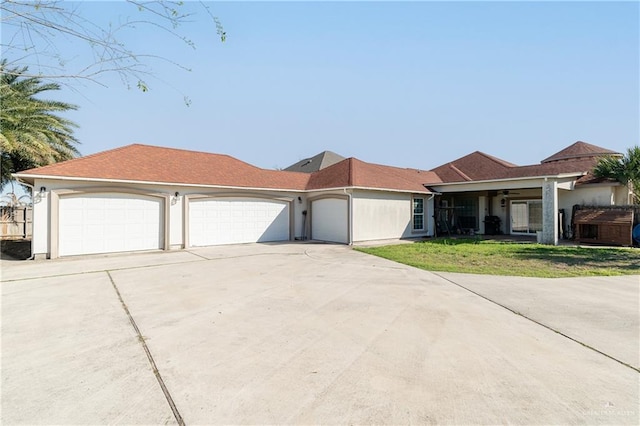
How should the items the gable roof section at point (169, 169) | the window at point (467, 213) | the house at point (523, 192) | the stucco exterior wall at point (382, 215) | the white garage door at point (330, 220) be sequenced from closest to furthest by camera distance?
the gable roof section at point (169, 169)
the house at point (523, 192)
the stucco exterior wall at point (382, 215)
the white garage door at point (330, 220)
the window at point (467, 213)

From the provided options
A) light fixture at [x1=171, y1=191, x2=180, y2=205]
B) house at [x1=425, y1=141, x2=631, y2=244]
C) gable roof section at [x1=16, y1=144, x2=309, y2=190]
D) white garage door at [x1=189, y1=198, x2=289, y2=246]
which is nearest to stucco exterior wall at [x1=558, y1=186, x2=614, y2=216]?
house at [x1=425, y1=141, x2=631, y2=244]

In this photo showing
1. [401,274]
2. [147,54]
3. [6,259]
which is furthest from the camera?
[6,259]

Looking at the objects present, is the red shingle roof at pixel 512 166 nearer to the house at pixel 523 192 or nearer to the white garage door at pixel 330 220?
the house at pixel 523 192

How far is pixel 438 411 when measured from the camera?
2.75m

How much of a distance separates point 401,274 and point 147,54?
7.30 m

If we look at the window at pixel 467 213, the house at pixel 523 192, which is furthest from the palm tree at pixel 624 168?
the window at pixel 467 213

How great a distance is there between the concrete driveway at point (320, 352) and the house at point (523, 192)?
869 centimetres

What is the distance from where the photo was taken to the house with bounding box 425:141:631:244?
1519 cm

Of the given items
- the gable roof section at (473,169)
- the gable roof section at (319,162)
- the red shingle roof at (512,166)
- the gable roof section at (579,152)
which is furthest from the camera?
the gable roof section at (319,162)

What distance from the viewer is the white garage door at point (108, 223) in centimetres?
1156

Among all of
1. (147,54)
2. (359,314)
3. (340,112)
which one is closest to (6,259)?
(147,54)

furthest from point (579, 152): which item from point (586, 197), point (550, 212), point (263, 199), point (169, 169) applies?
point (169, 169)

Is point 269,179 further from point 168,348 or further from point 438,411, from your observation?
point 438,411

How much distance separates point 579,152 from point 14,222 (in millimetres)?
35133
